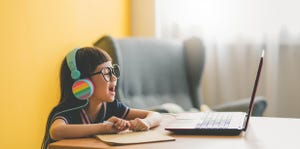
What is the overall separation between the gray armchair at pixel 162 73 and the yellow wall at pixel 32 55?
0.24 metres

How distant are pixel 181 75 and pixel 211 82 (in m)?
0.42

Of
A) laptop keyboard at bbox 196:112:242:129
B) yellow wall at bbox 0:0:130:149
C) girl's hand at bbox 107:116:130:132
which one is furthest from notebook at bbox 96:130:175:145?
yellow wall at bbox 0:0:130:149

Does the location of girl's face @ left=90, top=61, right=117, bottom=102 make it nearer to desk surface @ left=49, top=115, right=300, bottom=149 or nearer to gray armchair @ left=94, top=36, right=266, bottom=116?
desk surface @ left=49, top=115, right=300, bottom=149

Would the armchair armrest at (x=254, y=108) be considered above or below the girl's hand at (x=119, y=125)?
below

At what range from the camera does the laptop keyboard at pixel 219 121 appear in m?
1.23

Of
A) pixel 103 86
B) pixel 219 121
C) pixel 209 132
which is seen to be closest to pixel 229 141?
pixel 209 132

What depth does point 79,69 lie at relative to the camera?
133cm

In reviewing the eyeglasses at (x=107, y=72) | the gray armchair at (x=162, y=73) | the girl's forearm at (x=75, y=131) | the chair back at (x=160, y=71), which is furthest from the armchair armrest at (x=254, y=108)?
the girl's forearm at (x=75, y=131)

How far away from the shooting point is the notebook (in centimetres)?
109

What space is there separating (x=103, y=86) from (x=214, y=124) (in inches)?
13.5

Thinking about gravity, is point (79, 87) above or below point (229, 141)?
above

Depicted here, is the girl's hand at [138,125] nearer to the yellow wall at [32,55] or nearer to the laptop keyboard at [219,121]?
the laptop keyboard at [219,121]

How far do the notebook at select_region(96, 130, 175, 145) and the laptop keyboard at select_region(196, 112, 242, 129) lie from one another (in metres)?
0.13

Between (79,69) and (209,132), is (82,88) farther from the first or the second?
(209,132)
